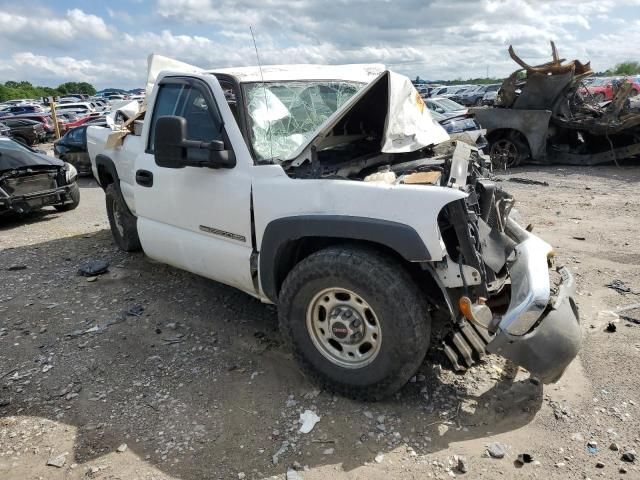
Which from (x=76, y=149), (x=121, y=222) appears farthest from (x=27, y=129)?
(x=121, y=222)

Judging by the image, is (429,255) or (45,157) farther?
(45,157)

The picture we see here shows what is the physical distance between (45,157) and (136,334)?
20.2ft

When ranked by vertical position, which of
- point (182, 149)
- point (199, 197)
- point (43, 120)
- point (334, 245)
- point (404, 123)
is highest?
point (404, 123)

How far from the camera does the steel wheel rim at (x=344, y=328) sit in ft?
9.74

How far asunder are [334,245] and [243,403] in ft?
3.78

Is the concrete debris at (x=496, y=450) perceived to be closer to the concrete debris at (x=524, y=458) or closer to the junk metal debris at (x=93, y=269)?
the concrete debris at (x=524, y=458)

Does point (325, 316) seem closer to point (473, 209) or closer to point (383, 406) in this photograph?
point (383, 406)

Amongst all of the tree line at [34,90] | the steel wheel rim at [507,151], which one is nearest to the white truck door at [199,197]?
the steel wheel rim at [507,151]

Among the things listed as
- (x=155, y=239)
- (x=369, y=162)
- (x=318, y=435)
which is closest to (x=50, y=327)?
(x=155, y=239)

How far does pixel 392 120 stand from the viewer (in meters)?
3.37

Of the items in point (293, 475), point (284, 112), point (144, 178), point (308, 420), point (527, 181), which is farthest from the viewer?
point (527, 181)

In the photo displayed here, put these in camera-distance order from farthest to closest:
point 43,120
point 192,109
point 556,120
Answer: point 43,120 → point 556,120 → point 192,109

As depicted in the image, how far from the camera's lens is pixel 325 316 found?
3139mm

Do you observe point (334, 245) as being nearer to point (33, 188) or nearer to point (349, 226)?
point (349, 226)
